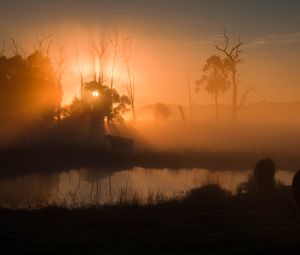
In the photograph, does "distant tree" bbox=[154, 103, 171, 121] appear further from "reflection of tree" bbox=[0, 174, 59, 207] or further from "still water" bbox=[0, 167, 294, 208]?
"reflection of tree" bbox=[0, 174, 59, 207]

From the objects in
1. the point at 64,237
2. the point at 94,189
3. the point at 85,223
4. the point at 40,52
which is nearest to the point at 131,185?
the point at 94,189

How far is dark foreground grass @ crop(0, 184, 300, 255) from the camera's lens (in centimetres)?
1496

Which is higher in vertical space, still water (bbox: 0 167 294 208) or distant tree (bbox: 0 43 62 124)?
distant tree (bbox: 0 43 62 124)

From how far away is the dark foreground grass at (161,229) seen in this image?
49.1 ft

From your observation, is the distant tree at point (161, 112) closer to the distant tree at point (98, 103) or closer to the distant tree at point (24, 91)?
the distant tree at point (98, 103)

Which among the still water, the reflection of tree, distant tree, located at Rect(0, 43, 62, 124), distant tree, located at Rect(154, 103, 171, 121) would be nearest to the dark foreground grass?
the still water

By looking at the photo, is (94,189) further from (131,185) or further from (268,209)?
(268,209)

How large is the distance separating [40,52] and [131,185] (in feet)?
129

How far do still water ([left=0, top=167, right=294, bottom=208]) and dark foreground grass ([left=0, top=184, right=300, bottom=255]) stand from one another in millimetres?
4008

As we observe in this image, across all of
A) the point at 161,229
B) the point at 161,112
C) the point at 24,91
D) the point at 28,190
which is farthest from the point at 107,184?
the point at 161,112

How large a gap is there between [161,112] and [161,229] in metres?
134

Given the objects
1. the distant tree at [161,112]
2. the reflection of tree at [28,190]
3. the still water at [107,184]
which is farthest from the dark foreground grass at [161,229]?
the distant tree at [161,112]

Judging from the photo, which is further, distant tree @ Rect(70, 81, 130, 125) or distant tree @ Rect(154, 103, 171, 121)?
distant tree @ Rect(154, 103, 171, 121)

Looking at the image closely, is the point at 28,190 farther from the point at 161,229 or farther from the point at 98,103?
the point at 98,103
